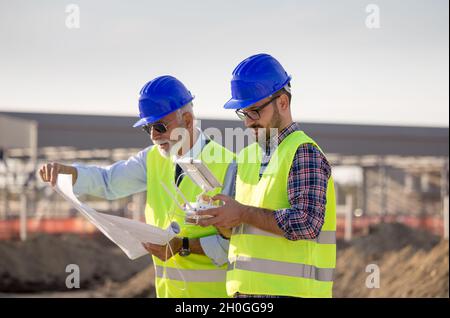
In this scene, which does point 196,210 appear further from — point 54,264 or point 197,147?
point 54,264

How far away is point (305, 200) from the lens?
4.00 meters

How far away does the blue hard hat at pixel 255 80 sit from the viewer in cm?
428

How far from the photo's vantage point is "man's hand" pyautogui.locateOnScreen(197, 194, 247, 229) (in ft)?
13.5

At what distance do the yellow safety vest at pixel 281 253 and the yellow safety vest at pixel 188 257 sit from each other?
693mm

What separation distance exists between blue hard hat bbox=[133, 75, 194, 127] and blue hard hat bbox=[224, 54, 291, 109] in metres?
0.67

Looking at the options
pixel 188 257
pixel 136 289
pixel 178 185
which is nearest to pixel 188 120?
pixel 178 185

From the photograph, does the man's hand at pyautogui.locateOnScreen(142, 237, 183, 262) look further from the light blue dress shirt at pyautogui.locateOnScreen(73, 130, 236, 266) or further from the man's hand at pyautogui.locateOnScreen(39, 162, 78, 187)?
the man's hand at pyautogui.locateOnScreen(39, 162, 78, 187)

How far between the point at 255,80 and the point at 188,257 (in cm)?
121

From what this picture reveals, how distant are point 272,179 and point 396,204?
141 ft

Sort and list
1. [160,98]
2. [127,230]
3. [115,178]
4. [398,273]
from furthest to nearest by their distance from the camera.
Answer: [398,273] < [115,178] < [160,98] < [127,230]

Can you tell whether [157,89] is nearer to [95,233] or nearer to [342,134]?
[95,233]

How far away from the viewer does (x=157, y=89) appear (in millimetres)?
5039

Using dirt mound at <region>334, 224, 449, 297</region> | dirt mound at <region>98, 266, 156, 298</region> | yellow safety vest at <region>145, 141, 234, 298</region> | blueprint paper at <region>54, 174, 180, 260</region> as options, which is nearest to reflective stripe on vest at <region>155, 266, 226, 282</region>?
yellow safety vest at <region>145, 141, 234, 298</region>
